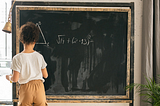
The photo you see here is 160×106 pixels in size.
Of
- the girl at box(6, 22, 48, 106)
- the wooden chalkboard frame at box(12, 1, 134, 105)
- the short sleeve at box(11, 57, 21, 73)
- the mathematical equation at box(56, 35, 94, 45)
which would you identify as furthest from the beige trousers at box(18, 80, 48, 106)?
the mathematical equation at box(56, 35, 94, 45)

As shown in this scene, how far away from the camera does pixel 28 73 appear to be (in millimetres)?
1329

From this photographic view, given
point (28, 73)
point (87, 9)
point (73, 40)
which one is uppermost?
point (87, 9)

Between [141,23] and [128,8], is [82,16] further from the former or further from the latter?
[141,23]

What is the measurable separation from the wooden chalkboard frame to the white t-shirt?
20.2 inches

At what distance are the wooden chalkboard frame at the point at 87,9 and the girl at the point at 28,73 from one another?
0.46 meters

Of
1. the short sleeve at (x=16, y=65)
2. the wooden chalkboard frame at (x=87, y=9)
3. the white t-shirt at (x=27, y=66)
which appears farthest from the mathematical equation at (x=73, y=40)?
the short sleeve at (x=16, y=65)

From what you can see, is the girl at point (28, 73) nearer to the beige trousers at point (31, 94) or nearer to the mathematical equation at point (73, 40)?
the beige trousers at point (31, 94)

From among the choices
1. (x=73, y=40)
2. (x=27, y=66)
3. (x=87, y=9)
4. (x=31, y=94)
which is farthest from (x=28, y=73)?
(x=87, y=9)

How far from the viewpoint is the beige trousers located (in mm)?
1288

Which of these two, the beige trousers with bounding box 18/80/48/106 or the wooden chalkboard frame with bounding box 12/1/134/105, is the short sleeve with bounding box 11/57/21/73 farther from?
the wooden chalkboard frame with bounding box 12/1/134/105

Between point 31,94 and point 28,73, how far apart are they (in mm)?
216

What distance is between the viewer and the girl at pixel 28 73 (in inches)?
51.1

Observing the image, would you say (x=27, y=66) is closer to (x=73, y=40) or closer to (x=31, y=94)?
(x=31, y=94)

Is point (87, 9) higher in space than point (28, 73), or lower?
higher
